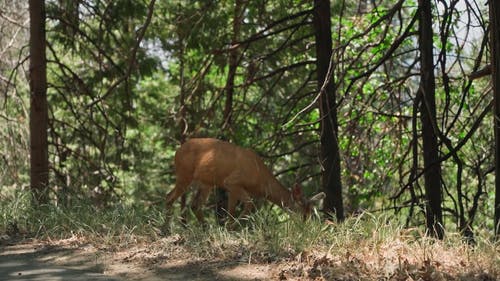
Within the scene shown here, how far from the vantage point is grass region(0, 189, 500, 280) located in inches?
260

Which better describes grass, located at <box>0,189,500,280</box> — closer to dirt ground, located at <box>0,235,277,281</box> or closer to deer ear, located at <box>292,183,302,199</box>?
dirt ground, located at <box>0,235,277,281</box>

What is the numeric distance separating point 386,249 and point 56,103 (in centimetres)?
1683

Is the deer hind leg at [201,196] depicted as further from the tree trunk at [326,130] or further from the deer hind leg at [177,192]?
the tree trunk at [326,130]

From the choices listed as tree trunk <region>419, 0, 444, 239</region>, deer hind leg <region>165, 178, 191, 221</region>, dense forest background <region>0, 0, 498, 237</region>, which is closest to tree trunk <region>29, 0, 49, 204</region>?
dense forest background <region>0, 0, 498, 237</region>

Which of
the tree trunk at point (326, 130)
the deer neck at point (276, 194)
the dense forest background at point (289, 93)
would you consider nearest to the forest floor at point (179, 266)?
the dense forest background at point (289, 93)

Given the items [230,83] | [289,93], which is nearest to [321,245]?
[230,83]

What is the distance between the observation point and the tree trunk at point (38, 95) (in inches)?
502

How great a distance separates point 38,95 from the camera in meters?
12.8

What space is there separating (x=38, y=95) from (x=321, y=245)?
23.8ft

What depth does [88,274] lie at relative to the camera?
7.35 meters

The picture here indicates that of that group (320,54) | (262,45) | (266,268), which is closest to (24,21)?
(262,45)

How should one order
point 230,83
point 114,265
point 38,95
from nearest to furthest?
point 114,265
point 38,95
point 230,83

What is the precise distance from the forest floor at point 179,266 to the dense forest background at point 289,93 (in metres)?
2.19

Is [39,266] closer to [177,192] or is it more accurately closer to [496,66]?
[177,192]
